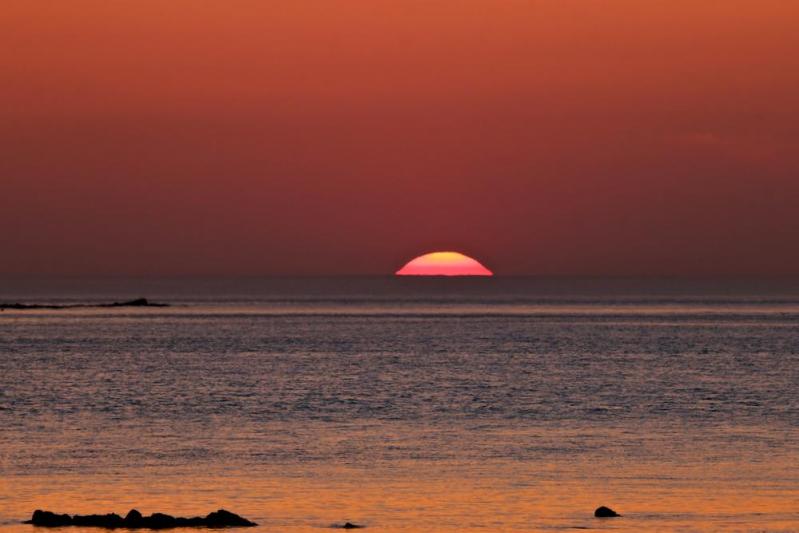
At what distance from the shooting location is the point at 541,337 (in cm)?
14338

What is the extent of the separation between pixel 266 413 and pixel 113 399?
35.7 feet

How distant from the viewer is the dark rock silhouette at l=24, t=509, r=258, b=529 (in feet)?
→ 108

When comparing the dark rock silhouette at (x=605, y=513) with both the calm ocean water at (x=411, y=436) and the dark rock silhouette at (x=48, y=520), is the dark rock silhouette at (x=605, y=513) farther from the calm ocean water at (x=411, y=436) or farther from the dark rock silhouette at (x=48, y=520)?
the dark rock silhouette at (x=48, y=520)

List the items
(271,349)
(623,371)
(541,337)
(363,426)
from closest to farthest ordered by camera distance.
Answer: (363,426)
(623,371)
(271,349)
(541,337)

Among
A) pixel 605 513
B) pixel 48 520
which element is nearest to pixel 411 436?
pixel 605 513

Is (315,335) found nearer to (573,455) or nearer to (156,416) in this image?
(156,416)

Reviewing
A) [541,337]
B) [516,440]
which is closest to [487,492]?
[516,440]

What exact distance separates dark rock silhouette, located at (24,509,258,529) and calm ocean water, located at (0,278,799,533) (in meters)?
0.81

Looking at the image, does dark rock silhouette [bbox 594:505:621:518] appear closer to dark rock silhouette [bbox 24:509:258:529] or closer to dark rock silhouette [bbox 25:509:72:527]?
dark rock silhouette [bbox 24:509:258:529]

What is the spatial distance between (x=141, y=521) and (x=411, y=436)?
21.1m

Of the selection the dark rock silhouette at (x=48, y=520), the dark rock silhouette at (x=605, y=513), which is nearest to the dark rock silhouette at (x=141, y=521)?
the dark rock silhouette at (x=48, y=520)

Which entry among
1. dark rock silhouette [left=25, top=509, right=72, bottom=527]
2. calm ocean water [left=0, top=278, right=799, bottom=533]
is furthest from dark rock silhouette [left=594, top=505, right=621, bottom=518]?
dark rock silhouette [left=25, top=509, right=72, bottom=527]

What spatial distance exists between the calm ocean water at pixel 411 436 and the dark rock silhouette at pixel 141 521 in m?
0.81

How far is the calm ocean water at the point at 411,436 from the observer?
120 feet
